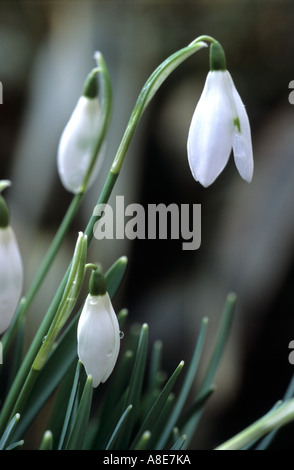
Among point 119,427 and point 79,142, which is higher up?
point 79,142

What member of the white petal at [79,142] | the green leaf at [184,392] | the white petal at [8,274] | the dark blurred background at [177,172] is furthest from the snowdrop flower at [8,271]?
→ the dark blurred background at [177,172]

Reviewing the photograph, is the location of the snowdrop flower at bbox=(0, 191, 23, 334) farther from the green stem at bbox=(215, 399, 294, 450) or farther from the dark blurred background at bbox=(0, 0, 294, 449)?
the dark blurred background at bbox=(0, 0, 294, 449)

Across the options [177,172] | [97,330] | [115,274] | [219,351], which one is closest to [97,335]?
[97,330]

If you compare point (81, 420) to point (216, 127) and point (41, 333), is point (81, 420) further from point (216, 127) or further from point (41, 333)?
point (216, 127)
